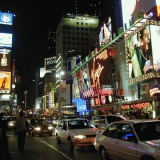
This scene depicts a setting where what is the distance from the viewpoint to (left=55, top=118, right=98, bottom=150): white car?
37.6 ft

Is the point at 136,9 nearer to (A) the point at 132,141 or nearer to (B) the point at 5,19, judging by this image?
(A) the point at 132,141

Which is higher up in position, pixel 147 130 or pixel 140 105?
pixel 140 105

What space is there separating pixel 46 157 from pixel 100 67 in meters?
34.7

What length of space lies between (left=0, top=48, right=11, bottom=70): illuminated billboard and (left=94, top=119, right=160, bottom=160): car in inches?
1948

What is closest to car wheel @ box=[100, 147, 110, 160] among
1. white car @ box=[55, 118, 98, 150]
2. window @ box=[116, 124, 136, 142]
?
window @ box=[116, 124, 136, 142]

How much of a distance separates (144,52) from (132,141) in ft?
81.7

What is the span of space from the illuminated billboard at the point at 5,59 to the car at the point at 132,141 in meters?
49.5

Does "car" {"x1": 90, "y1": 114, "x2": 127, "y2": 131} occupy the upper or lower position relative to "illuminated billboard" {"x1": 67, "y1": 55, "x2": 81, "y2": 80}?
lower

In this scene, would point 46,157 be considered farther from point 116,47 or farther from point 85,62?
point 85,62

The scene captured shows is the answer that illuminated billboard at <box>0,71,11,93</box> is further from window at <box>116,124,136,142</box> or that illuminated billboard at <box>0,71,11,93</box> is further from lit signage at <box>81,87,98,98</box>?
window at <box>116,124,136,142</box>

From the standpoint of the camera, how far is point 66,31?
119 meters

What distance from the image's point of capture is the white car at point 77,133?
11.5 meters

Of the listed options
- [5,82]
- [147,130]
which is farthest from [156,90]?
[5,82]

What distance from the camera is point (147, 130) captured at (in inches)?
269
